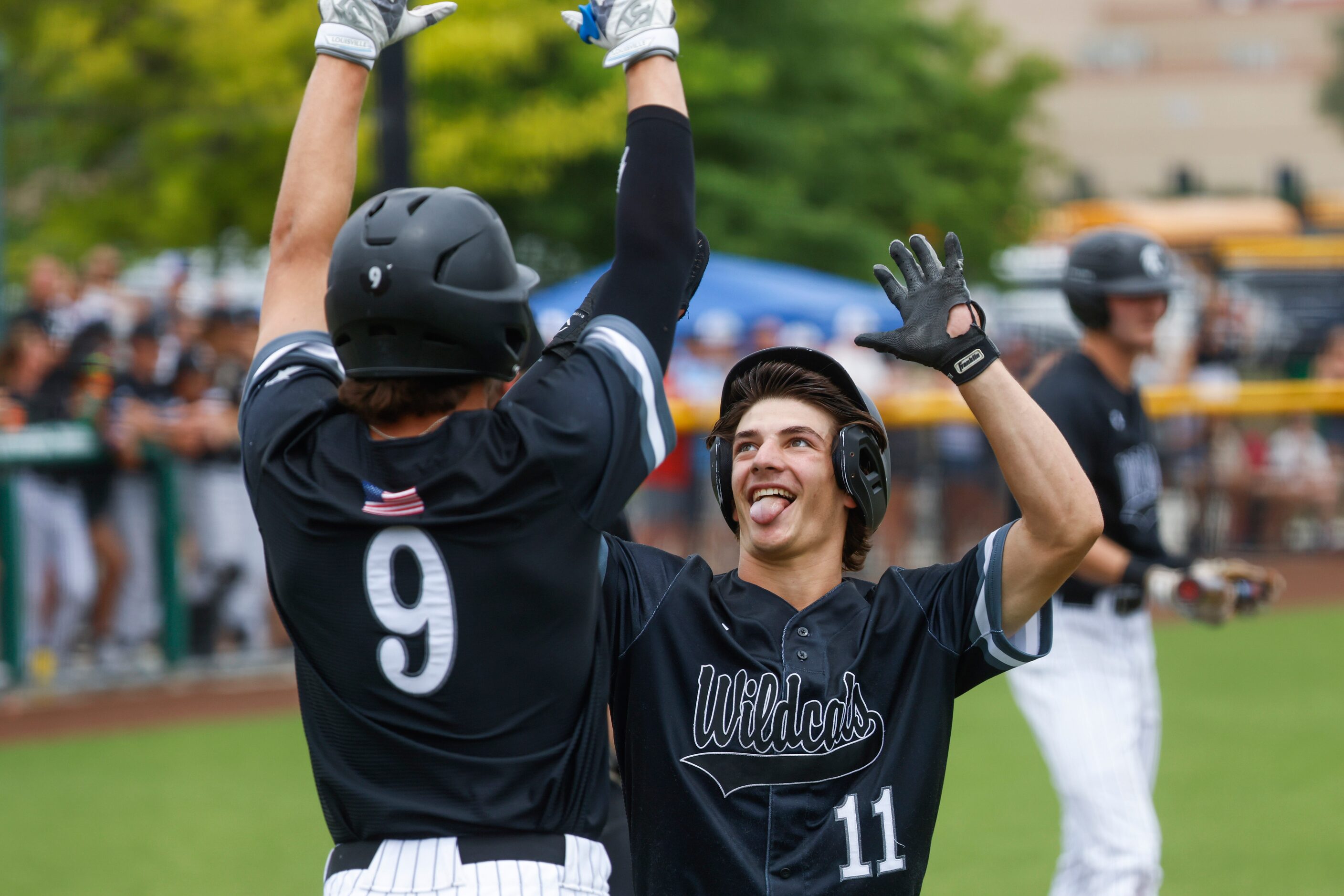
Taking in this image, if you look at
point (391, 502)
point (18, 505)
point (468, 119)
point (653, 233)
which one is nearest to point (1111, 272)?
point (653, 233)

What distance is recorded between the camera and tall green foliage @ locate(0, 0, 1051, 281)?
16.3 meters

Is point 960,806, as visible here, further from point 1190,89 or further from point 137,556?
point 1190,89

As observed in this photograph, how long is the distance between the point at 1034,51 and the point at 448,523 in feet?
105

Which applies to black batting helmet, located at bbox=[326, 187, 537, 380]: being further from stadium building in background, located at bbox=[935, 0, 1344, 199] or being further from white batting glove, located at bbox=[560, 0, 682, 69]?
stadium building in background, located at bbox=[935, 0, 1344, 199]

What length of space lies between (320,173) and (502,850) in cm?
115

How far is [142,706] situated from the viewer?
986cm

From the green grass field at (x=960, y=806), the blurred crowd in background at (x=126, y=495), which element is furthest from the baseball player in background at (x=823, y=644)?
the blurred crowd in background at (x=126, y=495)

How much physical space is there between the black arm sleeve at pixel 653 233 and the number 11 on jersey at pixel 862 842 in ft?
3.07

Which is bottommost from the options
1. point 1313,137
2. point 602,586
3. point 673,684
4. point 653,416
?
point 673,684

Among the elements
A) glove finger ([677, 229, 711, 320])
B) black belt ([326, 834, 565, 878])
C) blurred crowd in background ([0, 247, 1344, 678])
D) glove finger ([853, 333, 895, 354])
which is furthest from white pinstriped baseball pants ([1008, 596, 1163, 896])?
black belt ([326, 834, 565, 878])

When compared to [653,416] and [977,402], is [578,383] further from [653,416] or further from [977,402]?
[977,402]

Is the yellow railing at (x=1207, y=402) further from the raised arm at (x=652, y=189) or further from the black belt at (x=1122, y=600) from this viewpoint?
the raised arm at (x=652, y=189)

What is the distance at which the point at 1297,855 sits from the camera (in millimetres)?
6602

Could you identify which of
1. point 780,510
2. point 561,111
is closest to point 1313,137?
point 561,111
